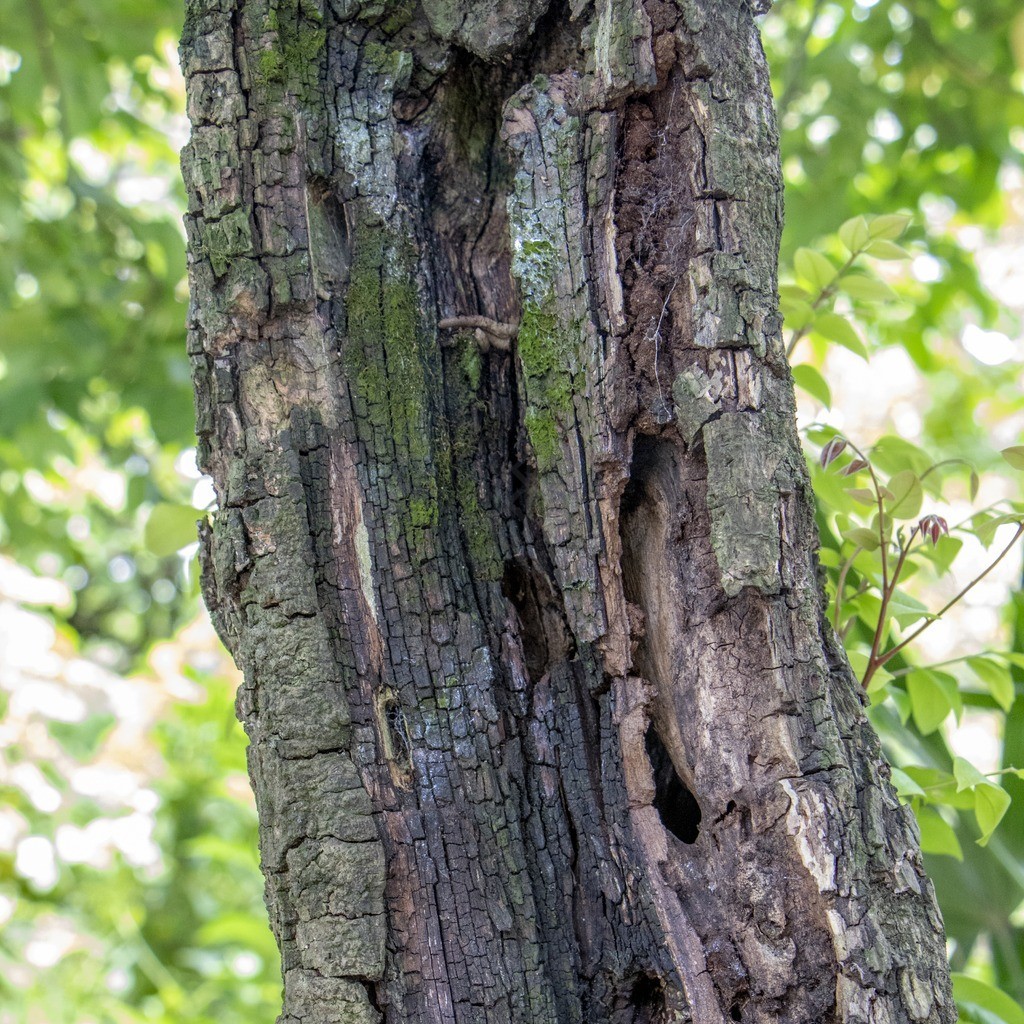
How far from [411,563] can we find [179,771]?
4.12 meters

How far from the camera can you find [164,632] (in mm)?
7273

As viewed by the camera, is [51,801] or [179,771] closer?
[51,801]

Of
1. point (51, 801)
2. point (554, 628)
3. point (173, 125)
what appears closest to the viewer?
point (554, 628)

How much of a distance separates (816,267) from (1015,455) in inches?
18.2

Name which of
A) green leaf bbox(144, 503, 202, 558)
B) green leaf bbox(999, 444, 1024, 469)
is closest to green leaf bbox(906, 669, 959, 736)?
green leaf bbox(999, 444, 1024, 469)

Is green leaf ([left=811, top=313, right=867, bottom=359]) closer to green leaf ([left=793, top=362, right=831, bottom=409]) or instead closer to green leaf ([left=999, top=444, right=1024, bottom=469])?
green leaf ([left=793, top=362, right=831, bottom=409])

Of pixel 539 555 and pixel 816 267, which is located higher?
pixel 816 267

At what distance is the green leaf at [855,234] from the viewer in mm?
1389

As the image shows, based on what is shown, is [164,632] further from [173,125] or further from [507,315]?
[507,315]

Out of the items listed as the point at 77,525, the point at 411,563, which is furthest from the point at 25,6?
the point at 77,525

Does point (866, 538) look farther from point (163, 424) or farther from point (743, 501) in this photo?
point (163, 424)

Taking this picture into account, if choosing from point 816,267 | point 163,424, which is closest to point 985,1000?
point 816,267

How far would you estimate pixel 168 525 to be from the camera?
4.99 ft

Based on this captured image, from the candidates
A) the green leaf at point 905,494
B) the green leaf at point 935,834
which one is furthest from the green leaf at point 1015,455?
the green leaf at point 935,834
